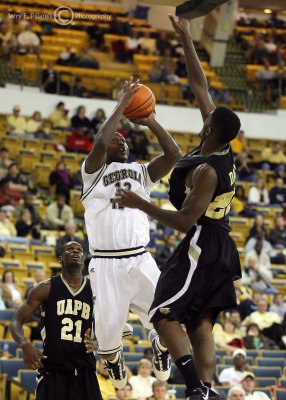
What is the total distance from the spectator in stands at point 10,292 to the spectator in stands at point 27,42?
33.1 feet

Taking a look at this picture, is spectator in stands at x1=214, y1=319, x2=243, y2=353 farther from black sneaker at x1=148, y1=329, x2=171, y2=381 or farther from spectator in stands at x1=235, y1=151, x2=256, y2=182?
spectator in stands at x1=235, y1=151, x2=256, y2=182

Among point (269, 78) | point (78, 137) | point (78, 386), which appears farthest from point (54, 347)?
point (269, 78)

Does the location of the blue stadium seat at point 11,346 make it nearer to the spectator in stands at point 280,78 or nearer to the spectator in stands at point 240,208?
the spectator in stands at point 240,208

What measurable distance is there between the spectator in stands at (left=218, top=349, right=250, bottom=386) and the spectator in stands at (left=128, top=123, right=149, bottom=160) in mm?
8755

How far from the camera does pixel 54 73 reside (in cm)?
2450

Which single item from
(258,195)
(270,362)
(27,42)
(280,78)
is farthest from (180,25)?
(280,78)

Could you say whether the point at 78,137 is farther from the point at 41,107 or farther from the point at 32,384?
the point at 32,384

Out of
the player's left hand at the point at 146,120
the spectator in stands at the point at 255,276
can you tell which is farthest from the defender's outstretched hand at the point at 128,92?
the spectator in stands at the point at 255,276

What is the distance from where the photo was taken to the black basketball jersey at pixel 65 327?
9.25 metres

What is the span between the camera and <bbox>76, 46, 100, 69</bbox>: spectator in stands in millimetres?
25500

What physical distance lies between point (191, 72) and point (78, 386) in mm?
2905

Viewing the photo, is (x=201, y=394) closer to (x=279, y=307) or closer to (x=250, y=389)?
(x=250, y=389)

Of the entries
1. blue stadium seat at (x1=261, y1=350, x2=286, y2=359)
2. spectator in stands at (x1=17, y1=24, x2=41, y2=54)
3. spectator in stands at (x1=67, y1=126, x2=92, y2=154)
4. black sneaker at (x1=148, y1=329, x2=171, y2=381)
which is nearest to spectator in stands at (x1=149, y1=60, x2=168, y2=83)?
spectator in stands at (x1=17, y1=24, x2=41, y2=54)

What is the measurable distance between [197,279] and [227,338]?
8.82 metres
